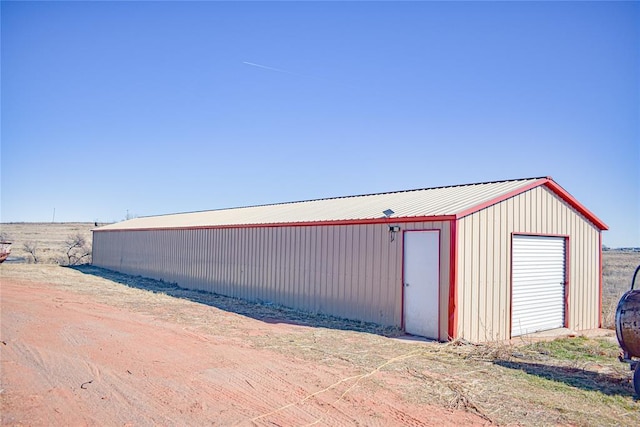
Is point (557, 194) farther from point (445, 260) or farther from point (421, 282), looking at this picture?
point (421, 282)

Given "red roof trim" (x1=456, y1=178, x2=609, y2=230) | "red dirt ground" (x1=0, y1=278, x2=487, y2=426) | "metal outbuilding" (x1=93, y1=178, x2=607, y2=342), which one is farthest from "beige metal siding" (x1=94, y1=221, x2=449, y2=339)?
"red dirt ground" (x1=0, y1=278, x2=487, y2=426)

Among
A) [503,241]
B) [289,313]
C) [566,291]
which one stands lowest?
[289,313]

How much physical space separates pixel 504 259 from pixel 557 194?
287 cm

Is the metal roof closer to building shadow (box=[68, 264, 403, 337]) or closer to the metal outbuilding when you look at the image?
the metal outbuilding

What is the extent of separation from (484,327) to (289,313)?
5414 millimetres

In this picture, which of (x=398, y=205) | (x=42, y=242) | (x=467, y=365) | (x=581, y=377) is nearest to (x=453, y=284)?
(x=467, y=365)

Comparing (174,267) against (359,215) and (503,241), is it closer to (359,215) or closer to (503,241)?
(359,215)

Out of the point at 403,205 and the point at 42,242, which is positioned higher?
the point at 403,205

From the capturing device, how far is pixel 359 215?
531 inches

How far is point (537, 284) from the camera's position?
1227 centimetres

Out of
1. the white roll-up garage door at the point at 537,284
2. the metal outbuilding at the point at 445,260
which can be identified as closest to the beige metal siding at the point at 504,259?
the metal outbuilding at the point at 445,260

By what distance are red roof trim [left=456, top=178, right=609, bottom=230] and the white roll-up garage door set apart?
1.05 metres

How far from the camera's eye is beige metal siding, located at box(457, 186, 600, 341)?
10617 mm

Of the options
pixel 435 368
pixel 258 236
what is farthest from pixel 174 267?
pixel 435 368
